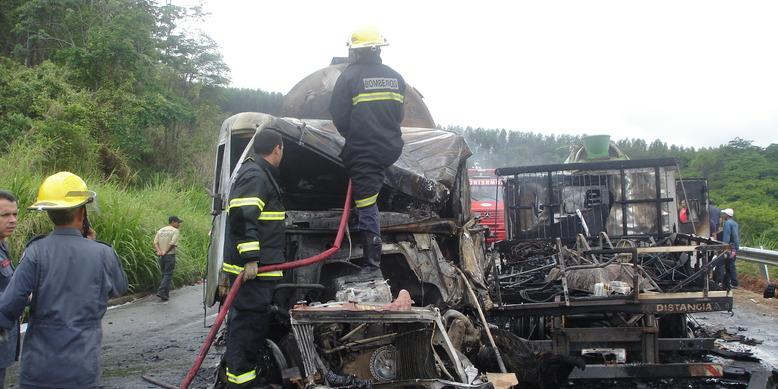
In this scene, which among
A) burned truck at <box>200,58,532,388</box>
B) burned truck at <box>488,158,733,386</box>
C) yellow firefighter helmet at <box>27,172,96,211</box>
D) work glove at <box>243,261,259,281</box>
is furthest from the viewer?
burned truck at <box>488,158,733,386</box>

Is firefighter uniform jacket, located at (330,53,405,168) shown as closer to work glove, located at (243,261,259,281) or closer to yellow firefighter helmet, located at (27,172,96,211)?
work glove, located at (243,261,259,281)

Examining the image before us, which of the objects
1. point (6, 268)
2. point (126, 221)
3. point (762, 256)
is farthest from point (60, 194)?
point (762, 256)

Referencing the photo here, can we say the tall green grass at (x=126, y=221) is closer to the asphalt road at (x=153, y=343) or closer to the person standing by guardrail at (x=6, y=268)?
the asphalt road at (x=153, y=343)

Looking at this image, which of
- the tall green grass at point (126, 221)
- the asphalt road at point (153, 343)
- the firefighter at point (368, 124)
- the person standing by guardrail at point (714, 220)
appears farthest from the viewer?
the person standing by guardrail at point (714, 220)

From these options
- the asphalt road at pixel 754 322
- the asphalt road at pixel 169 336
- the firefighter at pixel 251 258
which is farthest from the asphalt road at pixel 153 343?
the asphalt road at pixel 754 322

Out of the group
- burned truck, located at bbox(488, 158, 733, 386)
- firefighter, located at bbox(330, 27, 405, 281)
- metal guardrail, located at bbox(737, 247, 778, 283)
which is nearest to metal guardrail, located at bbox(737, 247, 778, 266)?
metal guardrail, located at bbox(737, 247, 778, 283)

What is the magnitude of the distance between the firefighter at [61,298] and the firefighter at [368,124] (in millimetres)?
2111

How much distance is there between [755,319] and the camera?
9.65 m

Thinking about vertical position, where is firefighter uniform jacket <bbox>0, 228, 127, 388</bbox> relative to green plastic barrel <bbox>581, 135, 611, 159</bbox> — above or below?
below

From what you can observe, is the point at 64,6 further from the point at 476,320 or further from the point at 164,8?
the point at 476,320

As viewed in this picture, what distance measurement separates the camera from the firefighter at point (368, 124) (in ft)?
A: 17.1

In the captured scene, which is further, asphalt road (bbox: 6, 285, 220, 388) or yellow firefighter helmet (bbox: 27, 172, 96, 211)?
asphalt road (bbox: 6, 285, 220, 388)

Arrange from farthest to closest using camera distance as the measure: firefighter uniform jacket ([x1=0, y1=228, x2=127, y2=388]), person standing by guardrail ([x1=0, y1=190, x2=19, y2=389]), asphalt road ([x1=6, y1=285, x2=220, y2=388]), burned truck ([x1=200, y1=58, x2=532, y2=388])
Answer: asphalt road ([x1=6, y1=285, x2=220, y2=388]), burned truck ([x1=200, y1=58, x2=532, y2=388]), person standing by guardrail ([x1=0, y1=190, x2=19, y2=389]), firefighter uniform jacket ([x1=0, y1=228, x2=127, y2=388])

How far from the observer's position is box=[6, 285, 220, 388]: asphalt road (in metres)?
6.63
